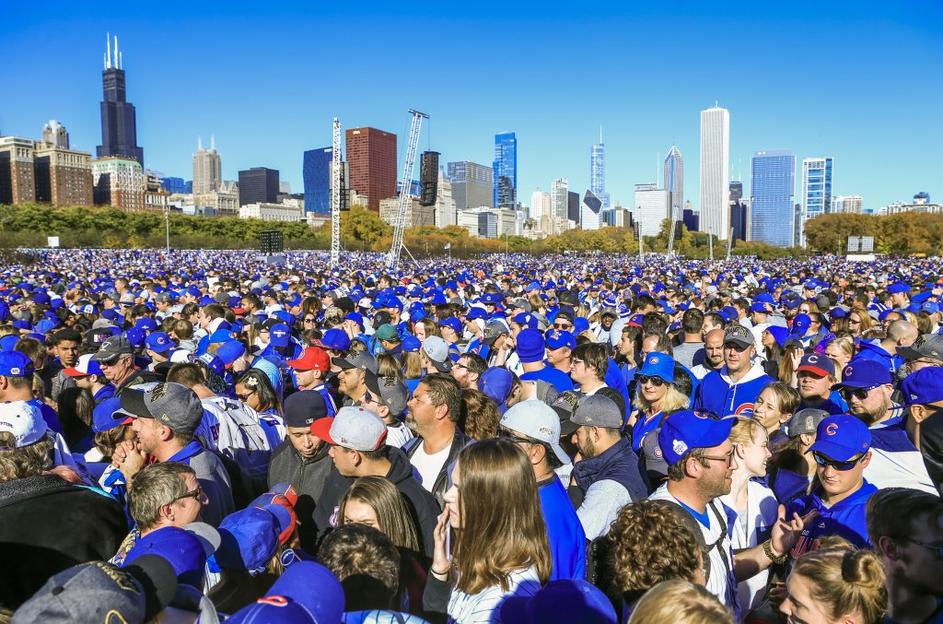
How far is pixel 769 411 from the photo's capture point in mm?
5316

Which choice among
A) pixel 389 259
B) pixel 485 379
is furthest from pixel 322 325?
pixel 389 259

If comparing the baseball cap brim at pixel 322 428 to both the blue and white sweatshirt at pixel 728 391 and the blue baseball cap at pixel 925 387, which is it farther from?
the blue baseball cap at pixel 925 387

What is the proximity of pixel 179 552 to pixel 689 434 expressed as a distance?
2274 mm

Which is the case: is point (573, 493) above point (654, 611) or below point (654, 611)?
below

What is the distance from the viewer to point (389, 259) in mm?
40719

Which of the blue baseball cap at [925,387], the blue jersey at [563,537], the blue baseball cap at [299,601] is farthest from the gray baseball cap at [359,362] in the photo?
the blue baseball cap at [299,601]

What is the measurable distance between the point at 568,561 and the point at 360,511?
3.02ft

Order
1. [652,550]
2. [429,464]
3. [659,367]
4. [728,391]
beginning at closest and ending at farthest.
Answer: [652,550] → [429,464] → [659,367] → [728,391]

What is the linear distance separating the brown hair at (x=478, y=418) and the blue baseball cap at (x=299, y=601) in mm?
2788

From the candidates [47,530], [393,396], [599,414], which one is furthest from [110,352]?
[599,414]

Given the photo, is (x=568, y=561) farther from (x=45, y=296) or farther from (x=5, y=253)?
(x=5, y=253)

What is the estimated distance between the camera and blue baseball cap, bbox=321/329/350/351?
791 centimetres

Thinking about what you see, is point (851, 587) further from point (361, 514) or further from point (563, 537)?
point (361, 514)

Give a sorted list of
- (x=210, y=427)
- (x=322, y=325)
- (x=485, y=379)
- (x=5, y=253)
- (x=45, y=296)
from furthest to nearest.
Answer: (x=5, y=253) < (x=45, y=296) < (x=322, y=325) < (x=485, y=379) < (x=210, y=427)
